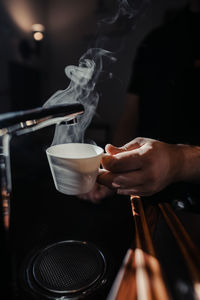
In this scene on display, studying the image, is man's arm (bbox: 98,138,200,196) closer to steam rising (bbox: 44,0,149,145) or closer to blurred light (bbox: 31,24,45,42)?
steam rising (bbox: 44,0,149,145)

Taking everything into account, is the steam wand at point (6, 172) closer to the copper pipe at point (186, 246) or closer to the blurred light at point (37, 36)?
the copper pipe at point (186, 246)

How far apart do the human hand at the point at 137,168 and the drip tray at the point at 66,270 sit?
7.7 inches

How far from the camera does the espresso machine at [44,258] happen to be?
13.4 inches

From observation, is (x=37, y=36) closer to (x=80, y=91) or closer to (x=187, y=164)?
(x=80, y=91)

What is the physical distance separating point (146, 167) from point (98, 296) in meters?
0.35

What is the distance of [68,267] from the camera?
0.48 meters

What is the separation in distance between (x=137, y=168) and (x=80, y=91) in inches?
18.0

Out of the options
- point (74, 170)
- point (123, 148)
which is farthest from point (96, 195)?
point (74, 170)

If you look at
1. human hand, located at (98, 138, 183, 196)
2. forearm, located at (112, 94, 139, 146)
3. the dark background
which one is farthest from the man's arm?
forearm, located at (112, 94, 139, 146)

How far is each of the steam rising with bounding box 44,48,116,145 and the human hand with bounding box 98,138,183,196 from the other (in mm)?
256

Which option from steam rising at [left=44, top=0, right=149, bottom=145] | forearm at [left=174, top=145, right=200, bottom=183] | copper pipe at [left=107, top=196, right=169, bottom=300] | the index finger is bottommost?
copper pipe at [left=107, top=196, right=169, bottom=300]

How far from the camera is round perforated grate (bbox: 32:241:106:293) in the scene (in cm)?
44

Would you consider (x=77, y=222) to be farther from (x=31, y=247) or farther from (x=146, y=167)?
(x=146, y=167)

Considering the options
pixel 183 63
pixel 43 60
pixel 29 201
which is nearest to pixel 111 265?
pixel 29 201
